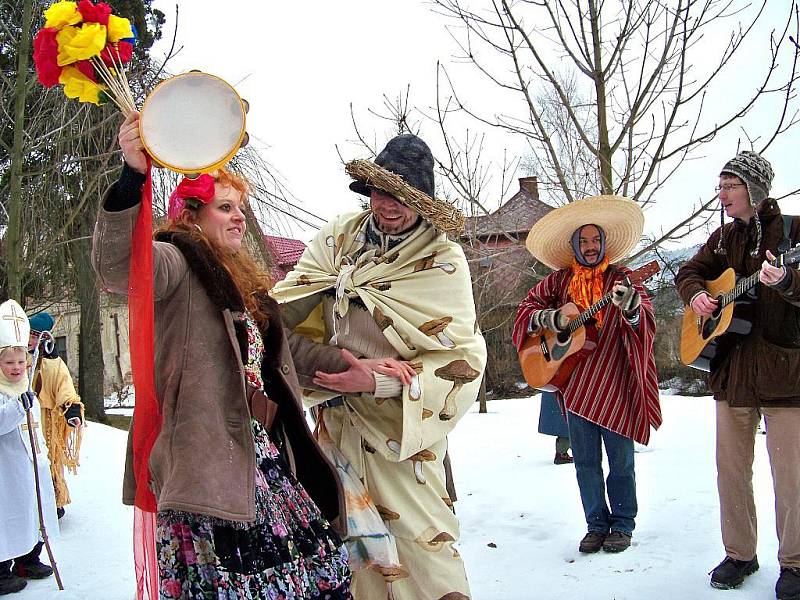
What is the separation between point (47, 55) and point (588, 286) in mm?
3067

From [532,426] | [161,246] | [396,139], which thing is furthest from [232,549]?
[532,426]

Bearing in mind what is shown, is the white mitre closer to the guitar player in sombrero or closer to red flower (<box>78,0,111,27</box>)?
the guitar player in sombrero

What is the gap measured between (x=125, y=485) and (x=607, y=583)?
2448 mm

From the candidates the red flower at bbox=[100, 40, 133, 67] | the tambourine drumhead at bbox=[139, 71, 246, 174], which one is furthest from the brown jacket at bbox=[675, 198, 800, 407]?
the red flower at bbox=[100, 40, 133, 67]

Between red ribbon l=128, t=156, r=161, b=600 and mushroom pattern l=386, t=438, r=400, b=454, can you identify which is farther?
mushroom pattern l=386, t=438, r=400, b=454

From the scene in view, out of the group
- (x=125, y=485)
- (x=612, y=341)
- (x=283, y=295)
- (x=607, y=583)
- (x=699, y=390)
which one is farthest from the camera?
(x=699, y=390)

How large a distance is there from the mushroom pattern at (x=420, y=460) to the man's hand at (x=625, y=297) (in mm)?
1485

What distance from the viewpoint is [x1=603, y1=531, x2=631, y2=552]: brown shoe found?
4.14 m

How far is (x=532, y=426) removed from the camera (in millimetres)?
9109

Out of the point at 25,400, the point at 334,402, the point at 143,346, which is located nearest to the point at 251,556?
the point at 143,346

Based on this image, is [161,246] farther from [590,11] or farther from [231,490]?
[590,11]

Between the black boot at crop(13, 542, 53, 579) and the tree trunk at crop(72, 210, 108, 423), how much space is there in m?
7.07

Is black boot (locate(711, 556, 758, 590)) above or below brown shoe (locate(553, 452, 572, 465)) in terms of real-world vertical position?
below

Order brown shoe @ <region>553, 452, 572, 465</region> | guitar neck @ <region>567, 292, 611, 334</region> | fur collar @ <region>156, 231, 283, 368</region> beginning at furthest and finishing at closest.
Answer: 1. brown shoe @ <region>553, 452, 572, 465</region>
2. guitar neck @ <region>567, 292, 611, 334</region>
3. fur collar @ <region>156, 231, 283, 368</region>
